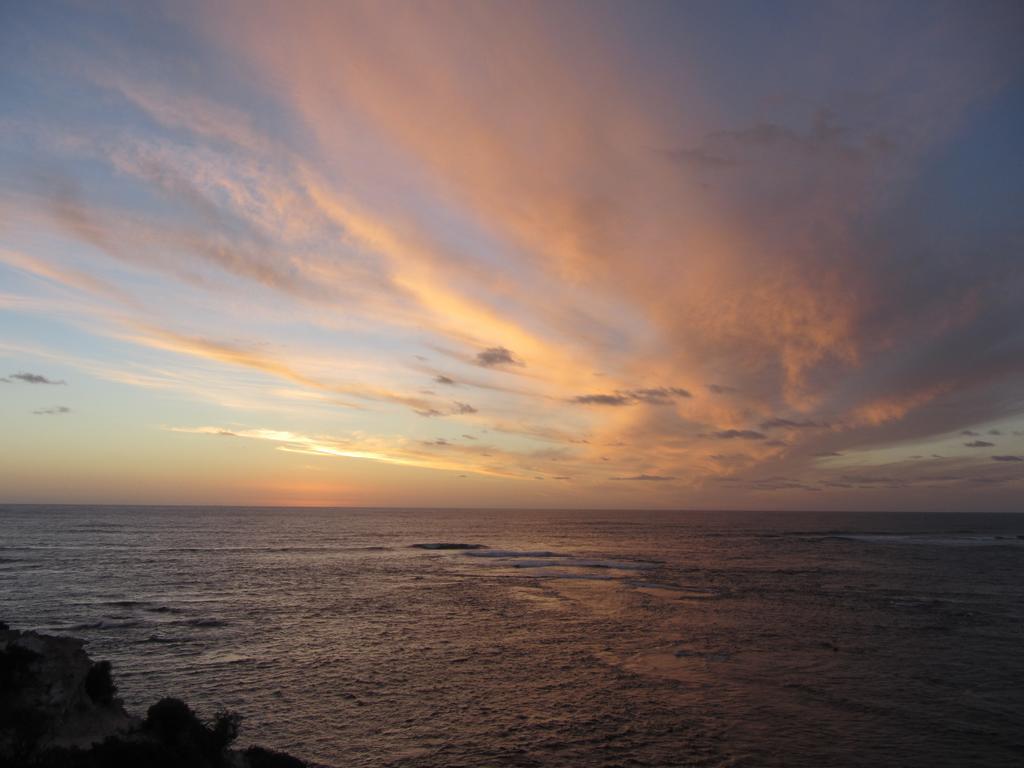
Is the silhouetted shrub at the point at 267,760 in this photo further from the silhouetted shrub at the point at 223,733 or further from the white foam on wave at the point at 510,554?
the white foam on wave at the point at 510,554

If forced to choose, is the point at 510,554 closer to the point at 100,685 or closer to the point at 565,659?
the point at 565,659

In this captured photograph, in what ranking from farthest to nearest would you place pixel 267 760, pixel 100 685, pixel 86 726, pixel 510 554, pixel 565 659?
1. pixel 510 554
2. pixel 565 659
3. pixel 100 685
4. pixel 86 726
5. pixel 267 760

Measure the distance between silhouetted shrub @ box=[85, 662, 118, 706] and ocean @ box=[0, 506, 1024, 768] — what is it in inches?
191

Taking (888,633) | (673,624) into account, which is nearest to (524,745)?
(673,624)

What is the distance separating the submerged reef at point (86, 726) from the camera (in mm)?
13438

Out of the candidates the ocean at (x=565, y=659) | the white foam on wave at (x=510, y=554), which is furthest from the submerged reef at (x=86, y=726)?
the white foam on wave at (x=510, y=554)

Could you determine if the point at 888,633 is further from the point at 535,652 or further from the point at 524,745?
the point at 524,745

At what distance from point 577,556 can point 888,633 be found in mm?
55763

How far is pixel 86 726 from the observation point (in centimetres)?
1619

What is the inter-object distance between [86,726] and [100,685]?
201cm

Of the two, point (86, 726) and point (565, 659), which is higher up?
point (86, 726)

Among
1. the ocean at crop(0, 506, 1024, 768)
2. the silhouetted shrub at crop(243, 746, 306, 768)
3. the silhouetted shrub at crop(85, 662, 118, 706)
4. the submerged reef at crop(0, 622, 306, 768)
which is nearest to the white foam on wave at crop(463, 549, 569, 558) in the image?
the ocean at crop(0, 506, 1024, 768)

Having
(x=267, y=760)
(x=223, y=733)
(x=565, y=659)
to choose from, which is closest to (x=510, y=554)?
(x=565, y=659)

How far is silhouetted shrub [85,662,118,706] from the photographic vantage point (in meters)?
17.7
